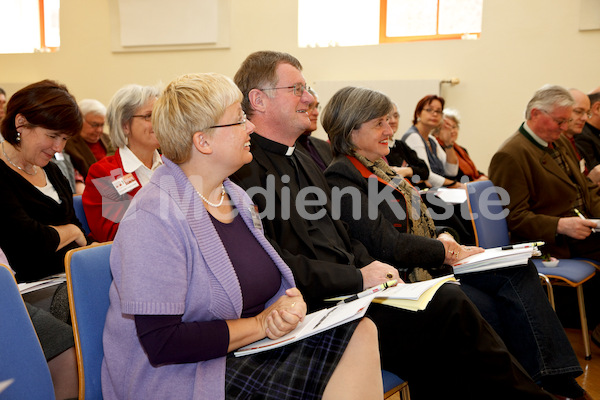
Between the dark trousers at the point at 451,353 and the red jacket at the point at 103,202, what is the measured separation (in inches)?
52.8

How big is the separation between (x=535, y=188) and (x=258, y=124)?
6.03 ft

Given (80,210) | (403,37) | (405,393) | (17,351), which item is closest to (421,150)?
(403,37)

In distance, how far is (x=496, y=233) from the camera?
8.98ft

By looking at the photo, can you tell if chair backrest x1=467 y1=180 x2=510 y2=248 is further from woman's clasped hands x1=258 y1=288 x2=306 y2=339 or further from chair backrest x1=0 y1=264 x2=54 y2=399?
chair backrest x1=0 y1=264 x2=54 y2=399

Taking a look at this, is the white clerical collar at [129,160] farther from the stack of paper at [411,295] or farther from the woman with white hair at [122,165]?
the stack of paper at [411,295]

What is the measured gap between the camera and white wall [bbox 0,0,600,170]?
543 centimetres

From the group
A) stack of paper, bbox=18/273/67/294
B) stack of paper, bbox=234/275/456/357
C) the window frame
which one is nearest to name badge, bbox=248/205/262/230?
stack of paper, bbox=234/275/456/357

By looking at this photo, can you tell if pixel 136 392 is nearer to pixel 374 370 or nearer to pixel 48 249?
pixel 374 370

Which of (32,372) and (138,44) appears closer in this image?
(32,372)

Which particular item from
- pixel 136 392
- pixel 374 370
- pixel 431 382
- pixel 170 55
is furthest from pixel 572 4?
pixel 136 392

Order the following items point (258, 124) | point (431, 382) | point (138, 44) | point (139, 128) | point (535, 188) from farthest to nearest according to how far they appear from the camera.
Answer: point (138, 44), point (535, 188), point (139, 128), point (258, 124), point (431, 382)

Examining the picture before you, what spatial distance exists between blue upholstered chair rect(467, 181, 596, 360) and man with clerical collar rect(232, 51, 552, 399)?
0.84 metres

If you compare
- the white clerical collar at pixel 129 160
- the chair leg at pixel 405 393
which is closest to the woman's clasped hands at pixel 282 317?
the chair leg at pixel 405 393

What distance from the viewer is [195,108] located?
1447 millimetres
